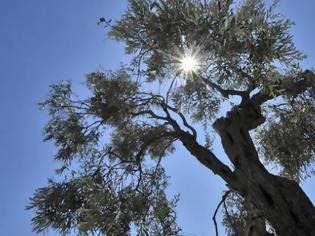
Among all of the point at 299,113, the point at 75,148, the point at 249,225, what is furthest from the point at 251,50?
the point at 75,148

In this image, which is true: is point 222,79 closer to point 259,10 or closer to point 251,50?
point 251,50

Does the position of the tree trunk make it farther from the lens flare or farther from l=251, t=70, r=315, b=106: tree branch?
the lens flare

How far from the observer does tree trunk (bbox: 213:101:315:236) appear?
1029 centimetres

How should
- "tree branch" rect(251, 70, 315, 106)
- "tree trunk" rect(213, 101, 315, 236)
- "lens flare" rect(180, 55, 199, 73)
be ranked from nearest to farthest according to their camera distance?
1. "tree trunk" rect(213, 101, 315, 236)
2. "lens flare" rect(180, 55, 199, 73)
3. "tree branch" rect(251, 70, 315, 106)

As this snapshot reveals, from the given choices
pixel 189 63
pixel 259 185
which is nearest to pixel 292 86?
pixel 189 63

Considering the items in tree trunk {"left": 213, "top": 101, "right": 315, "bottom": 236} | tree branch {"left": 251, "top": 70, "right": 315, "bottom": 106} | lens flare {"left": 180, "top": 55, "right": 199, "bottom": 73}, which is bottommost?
tree trunk {"left": 213, "top": 101, "right": 315, "bottom": 236}

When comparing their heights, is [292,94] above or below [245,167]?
above

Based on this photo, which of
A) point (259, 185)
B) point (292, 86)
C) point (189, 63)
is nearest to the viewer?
point (259, 185)

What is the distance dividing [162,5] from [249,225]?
654 cm

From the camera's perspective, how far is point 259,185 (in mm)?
11172

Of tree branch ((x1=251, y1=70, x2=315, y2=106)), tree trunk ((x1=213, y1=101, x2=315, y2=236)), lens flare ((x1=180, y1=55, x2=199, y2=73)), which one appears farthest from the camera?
tree branch ((x1=251, y1=70, x2=315, y2=106))

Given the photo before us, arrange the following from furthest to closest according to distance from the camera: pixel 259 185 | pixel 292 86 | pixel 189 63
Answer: pixel 292 86, pixel 189 63, pixel 259 185

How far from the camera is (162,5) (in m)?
13.1

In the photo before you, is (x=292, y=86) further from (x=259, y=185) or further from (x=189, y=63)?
(x=259, y=185)
